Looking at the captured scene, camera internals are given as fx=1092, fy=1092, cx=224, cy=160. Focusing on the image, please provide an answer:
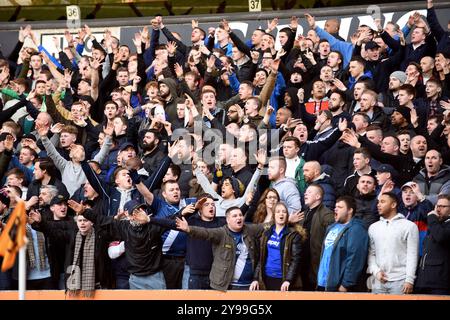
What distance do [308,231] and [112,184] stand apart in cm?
299

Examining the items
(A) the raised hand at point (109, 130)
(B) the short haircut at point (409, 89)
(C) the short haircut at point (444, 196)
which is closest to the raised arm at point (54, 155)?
(A) the raised hand at point (109, 130)

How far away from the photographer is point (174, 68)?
59.1ft

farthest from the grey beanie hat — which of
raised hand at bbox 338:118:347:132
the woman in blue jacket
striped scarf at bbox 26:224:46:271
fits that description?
→ striped scarf at bbox 26:224:46:271

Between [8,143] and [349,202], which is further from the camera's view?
[8,143]

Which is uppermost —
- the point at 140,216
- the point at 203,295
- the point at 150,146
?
the point at 150,146

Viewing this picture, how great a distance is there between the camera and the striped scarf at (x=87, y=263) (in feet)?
47.8

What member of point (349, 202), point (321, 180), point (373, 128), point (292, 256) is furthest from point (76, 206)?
point (373, 128)

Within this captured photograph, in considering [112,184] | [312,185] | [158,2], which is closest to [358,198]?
[312,185]

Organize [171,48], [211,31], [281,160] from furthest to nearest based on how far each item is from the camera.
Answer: [211,31]
[171,48]
[281,160]

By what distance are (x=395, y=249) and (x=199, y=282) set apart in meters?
2.60

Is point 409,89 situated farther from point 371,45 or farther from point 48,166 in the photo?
point 48,166

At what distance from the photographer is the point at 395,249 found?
1354 cm

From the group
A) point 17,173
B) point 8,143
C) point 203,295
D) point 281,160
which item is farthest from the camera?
point 8,143

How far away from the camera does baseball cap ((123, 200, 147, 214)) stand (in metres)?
14.5
